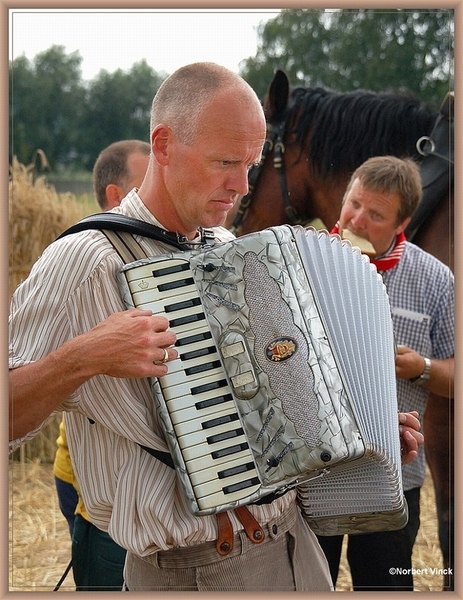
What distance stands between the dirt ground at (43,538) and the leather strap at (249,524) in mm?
1940

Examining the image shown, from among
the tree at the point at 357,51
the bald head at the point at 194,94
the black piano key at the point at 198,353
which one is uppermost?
the tree at the point at 357,51

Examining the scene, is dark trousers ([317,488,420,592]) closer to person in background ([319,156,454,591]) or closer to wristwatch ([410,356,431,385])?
person in background ([319,156,454,591])

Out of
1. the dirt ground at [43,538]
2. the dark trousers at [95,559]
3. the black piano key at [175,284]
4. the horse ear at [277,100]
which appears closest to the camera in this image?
the black piano key at [175,284]

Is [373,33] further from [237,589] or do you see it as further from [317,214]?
[237,589]

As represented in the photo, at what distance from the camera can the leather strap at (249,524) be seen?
1.94 metres

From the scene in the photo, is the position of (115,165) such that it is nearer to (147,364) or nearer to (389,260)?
(389,260)

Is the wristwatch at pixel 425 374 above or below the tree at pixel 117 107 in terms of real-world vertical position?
below

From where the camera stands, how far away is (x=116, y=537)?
74.2 inches

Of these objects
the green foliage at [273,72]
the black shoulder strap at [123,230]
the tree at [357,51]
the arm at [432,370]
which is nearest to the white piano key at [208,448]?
the black shoulder strap at [123,230]

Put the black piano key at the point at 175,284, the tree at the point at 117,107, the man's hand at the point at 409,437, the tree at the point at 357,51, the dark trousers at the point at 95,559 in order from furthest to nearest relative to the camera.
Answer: the tree at the point at 117,107 < the tree at the point at 357,51 < the dark trousers at the point at 95,559 < the man's hand at the point at 409,437 < the black piano key at the point at 175,284

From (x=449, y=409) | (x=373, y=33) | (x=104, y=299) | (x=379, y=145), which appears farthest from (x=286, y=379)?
(x=373, y=33)

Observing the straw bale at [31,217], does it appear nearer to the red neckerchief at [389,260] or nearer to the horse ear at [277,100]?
the horse ear at [277,100]

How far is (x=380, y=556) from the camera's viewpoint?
311cm

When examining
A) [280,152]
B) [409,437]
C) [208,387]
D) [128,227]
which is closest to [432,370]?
[409,437]
